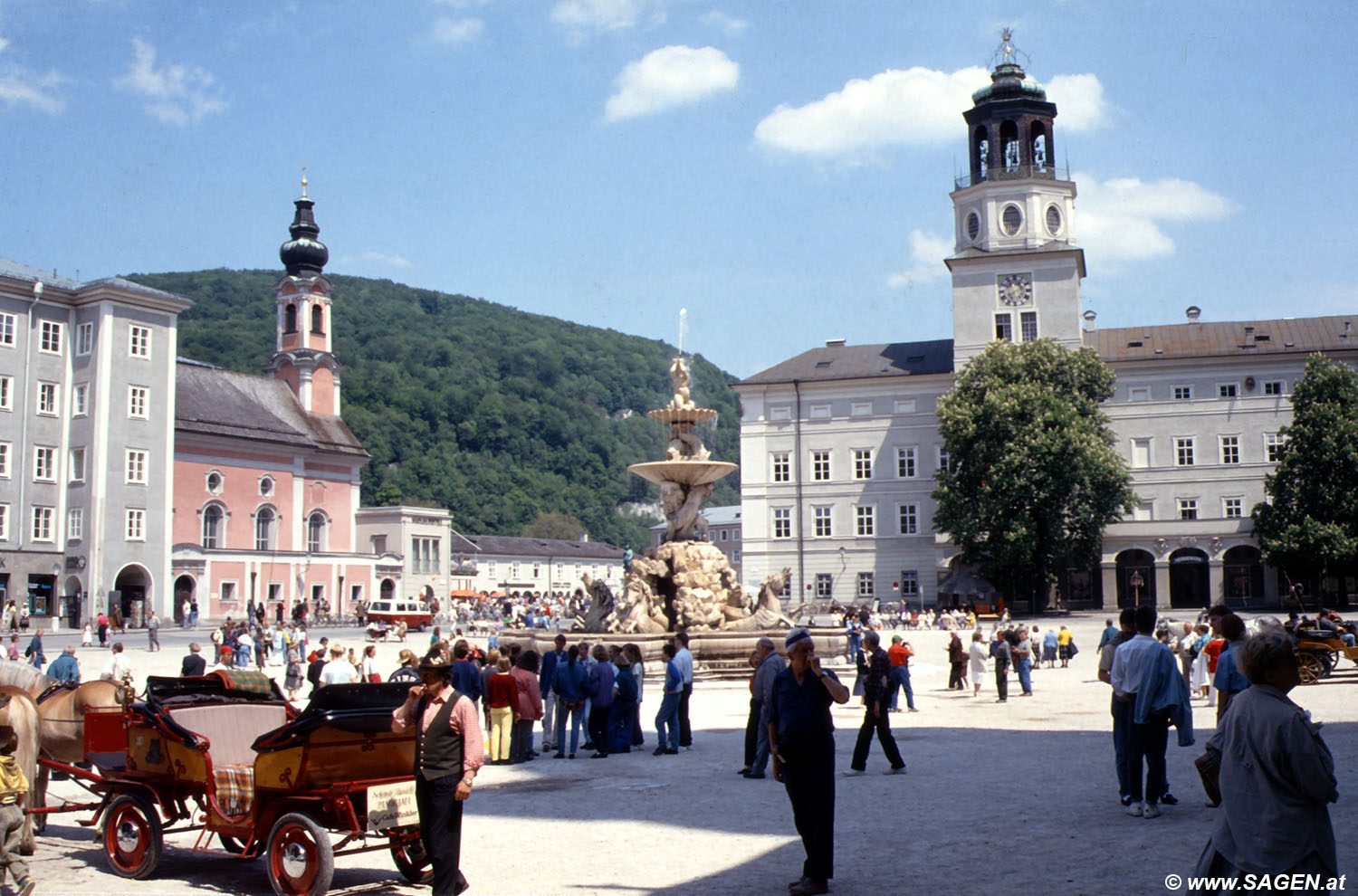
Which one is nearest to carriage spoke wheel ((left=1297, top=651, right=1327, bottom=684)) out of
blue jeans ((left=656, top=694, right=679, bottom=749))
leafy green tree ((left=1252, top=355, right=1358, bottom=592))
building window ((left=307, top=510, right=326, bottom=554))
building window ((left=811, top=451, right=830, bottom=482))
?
blue jeans ((left=656, top=694, right=679, bottom=749))

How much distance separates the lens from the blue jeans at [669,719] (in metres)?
14.0

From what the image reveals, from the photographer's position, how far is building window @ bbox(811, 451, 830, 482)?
6306 cm

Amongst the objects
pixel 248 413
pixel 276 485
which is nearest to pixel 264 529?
pixel 276 485

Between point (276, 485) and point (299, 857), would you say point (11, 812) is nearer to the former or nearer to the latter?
point (299, 857)

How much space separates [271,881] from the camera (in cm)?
729

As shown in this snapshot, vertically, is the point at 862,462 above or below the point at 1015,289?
below

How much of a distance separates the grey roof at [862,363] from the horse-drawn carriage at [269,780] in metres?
55.7

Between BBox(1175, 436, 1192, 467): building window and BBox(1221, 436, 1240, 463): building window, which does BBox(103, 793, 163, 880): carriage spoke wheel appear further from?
BBox(1221, 436, 1240, 463): building window

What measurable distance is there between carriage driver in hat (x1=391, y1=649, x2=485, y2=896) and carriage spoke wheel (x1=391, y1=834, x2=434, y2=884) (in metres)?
0.64

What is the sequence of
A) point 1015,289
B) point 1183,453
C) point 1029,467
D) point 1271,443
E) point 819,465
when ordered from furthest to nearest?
point 819,465
point 1015,289
point 1183,453
point 1271,443
point 1029,467

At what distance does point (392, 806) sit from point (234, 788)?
114 cm

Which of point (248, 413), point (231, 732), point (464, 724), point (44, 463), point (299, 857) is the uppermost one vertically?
point (248, 413)

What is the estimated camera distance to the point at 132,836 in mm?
8125

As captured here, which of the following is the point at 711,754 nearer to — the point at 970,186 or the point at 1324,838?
the point at 1324,838
